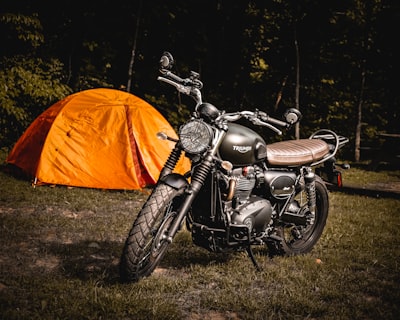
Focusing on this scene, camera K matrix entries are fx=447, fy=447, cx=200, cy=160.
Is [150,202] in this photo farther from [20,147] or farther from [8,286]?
[20,147]

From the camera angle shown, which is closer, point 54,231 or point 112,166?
point 54,231

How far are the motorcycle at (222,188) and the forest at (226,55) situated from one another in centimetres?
765

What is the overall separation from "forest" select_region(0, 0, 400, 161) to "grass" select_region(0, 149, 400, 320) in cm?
634

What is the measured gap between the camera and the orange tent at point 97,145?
22.2 ft

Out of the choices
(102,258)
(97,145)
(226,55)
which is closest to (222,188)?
(102,258)

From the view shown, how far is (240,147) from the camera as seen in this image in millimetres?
3486

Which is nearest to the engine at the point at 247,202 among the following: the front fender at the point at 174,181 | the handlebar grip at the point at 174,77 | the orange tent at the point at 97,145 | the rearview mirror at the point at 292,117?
the front fender at the point at 174,181

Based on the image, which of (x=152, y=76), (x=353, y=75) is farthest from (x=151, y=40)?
(x=353, y=75)

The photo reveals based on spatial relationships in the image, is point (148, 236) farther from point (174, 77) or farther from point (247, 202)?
point (174, 77)

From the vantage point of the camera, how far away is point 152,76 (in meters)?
13.5

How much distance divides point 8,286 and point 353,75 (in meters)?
12.2

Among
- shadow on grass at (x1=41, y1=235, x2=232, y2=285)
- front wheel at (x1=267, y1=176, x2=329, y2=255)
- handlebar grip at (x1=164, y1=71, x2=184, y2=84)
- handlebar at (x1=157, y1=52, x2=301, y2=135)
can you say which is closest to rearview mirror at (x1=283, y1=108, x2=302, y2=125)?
handlebar at (x1=157, y1=52, x2=301, y2=135)

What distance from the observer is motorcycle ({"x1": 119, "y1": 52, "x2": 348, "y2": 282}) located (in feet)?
10.4

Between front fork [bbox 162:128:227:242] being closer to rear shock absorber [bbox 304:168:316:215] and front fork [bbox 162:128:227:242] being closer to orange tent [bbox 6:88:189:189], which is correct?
rear shock absorber [bbox 304:168:316:215]
